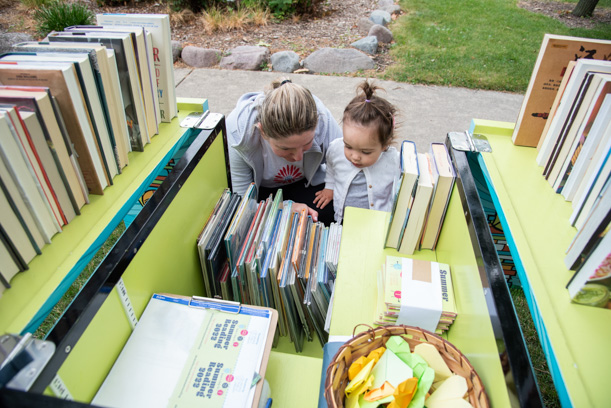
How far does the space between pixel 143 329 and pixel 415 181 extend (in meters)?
1.04

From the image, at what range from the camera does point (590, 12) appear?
280 inches

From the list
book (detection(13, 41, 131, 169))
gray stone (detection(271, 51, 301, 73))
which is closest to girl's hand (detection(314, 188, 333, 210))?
book (detection(13, 41, 131, 169))

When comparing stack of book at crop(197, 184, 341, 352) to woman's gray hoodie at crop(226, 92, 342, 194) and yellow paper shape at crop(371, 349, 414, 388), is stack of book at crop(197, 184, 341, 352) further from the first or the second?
yellow paper shape at crop(371, 349, 414, 388)

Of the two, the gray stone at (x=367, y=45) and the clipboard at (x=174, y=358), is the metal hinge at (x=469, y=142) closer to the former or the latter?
the clipboard at (x=174, y=358)

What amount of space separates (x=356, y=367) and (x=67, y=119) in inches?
43.1

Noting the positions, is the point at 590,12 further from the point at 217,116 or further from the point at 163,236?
the point at 163,236

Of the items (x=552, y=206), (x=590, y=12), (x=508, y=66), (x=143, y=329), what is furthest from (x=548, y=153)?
(x=590, y=12)

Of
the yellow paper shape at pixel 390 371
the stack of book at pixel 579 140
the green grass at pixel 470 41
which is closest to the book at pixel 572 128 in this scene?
the stack of book at pixel 579 140

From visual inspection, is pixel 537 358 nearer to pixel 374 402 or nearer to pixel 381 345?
pixel 381 345

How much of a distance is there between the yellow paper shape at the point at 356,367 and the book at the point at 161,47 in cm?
129

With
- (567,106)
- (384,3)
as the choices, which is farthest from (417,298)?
(384,3)

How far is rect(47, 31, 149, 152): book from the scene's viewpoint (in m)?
1.26

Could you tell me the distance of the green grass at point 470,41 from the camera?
4723 millimetres

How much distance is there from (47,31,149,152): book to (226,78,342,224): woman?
0.55 m
